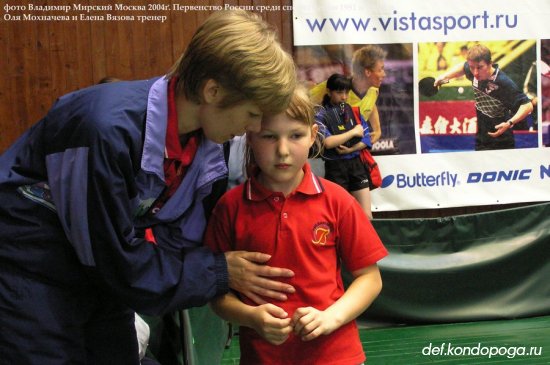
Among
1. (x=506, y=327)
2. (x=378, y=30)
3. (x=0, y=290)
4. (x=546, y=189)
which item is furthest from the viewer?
(x=546, y=189)

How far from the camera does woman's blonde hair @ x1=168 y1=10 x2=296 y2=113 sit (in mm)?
1487

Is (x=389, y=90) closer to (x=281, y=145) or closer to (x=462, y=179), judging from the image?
(x=462, y=179)

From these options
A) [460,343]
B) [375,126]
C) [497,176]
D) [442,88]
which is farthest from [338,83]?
[460,343]

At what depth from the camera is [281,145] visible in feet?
5.66

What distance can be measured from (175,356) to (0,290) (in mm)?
1567

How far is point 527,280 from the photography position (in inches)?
190

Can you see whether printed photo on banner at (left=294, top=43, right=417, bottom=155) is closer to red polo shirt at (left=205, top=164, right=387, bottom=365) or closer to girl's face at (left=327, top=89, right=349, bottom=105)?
girl's face at (left=327, top=89, right=349, bottom=105)

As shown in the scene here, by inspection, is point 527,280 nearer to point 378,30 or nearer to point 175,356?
point 378,30

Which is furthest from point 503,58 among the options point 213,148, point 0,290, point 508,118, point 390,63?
point 0,290

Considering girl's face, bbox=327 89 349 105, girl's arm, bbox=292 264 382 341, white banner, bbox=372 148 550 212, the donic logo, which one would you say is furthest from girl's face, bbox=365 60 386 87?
girl's arm, bbox=292 264 382 341

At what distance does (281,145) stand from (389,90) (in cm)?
362

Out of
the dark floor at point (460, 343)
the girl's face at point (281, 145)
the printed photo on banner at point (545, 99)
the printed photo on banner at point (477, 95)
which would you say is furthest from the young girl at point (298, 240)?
the printed photo on banner at point (545, 99)

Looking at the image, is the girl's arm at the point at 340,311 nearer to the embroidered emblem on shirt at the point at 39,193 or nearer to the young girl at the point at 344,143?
the embroidered emblem on shirt at the point at 39,193

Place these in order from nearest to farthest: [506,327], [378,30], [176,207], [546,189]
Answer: [176,207] → [506,327] → [378,30] → [546,189]
